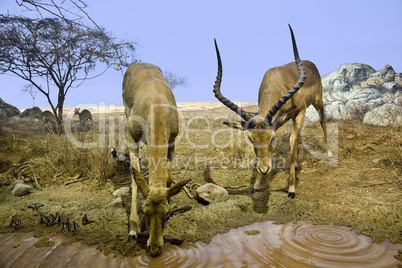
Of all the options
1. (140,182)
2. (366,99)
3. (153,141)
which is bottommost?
(140,182)

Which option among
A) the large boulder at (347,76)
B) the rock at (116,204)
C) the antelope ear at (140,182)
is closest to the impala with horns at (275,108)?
the antelope ear at (140,182)

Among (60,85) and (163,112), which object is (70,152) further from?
(60,85)

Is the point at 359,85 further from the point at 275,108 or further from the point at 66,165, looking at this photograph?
the point at 66,165

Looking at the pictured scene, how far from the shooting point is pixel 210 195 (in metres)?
6.20

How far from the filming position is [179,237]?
14.9ft

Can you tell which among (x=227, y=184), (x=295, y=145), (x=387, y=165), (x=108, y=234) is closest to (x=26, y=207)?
(x=108, y=234)

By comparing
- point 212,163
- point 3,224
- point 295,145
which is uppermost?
point 295,145

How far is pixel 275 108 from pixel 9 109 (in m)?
17.0

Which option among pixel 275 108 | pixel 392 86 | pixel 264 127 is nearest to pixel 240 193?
pixel 264 127

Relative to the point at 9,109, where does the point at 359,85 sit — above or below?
above

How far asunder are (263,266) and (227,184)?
3661mm

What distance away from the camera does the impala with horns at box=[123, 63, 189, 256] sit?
3768 mm

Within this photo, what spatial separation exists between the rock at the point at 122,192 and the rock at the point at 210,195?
1.49m

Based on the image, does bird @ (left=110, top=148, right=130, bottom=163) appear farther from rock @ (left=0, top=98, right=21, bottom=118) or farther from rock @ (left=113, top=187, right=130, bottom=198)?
rock @ (left=0, top=98, right=21, bottom=118)
